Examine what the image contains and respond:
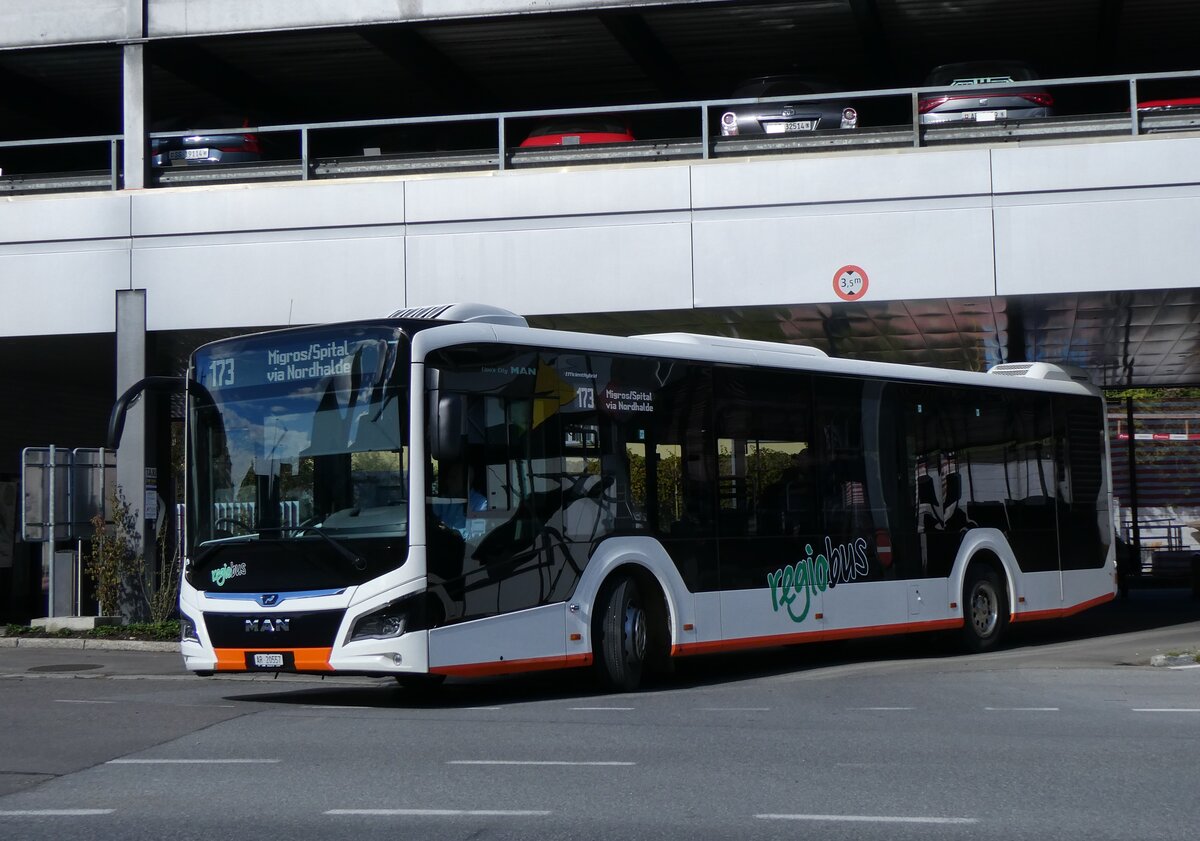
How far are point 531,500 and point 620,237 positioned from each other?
7.23m

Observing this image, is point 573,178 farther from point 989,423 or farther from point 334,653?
point 334,653

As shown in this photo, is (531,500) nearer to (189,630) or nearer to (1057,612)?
(189,630)

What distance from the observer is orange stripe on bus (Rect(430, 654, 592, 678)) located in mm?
10539

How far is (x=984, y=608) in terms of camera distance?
1612cm

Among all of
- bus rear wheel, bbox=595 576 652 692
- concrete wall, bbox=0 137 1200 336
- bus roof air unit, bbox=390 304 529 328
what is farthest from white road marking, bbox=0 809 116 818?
concrete wall, bbox=0 137 1200 336

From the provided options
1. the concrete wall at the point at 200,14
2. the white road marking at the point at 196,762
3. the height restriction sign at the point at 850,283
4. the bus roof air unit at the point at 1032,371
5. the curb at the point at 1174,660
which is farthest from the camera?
the concrete wall at the point at 200,14

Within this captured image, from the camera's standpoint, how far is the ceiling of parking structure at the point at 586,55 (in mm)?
20672

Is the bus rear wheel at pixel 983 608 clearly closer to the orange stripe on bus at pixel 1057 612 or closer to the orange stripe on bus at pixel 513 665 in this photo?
the orange stripe on bus at pixel 1057 612

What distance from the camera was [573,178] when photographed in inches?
704

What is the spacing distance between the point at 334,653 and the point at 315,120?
17.3m

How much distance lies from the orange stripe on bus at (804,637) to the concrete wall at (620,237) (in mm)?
4084

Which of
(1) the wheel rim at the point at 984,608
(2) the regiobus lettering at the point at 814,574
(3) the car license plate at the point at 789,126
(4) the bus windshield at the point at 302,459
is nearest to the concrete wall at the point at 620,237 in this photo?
(3) the car license plate at the point at 789,126

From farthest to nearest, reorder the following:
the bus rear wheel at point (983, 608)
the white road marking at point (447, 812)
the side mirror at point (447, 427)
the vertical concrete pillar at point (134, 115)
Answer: the vertical concrete pillar at point (134, 115)
the bus rear wheel at point (983, 608)
the side mirror at point (447, 427)
the white road marking at point (447, 812)

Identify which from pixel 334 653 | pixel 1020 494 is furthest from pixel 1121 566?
pixel 334 653
